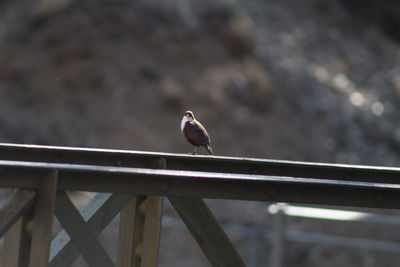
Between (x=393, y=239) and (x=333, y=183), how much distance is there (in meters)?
20.4

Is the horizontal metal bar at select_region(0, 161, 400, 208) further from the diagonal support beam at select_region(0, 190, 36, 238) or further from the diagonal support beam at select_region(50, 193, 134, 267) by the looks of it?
the diagonal support beam at select_region(50, 193, 134, 267)

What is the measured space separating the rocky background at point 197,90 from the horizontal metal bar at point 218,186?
1726cm

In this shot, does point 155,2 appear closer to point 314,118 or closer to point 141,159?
point 314,118

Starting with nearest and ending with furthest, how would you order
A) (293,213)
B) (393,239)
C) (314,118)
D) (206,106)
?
1. (293,213)
2. (393,239)
3. (206,106)
4. (314,118)

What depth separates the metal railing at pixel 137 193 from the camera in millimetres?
4578

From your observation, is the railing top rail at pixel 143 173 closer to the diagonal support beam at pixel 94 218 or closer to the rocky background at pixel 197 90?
the diagonal support beam at pixel 94 218

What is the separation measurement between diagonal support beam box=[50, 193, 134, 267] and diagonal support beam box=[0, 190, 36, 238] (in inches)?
22.9

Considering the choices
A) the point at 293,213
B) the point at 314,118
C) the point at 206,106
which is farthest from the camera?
the point at 314,118

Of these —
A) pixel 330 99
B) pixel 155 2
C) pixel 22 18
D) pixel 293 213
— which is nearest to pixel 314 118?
pixel 330 99

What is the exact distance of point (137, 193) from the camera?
480cm

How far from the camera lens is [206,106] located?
27844 mm

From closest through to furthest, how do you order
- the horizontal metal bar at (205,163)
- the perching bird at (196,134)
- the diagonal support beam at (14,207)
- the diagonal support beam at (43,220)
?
the diagonal support beam at (14,207), the diagonal support beam at (43,220), the horizontal metal bar at (205,163), the perching bird at (196,134)

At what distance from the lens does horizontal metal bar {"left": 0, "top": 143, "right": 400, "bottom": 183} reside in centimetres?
573

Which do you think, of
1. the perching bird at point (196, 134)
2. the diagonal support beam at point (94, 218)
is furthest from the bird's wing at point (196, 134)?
the diagonal support beam at point (94, 218)
